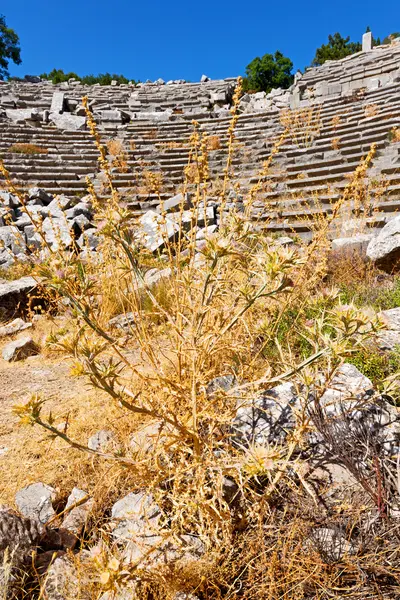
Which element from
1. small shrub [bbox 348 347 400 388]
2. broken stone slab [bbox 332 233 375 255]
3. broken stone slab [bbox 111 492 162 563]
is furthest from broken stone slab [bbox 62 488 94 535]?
broken stone slab [bbox 332 233 375 255]

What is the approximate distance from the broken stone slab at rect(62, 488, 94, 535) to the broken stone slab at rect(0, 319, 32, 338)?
2734 mm

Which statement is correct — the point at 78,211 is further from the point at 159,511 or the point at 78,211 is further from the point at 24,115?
the point at 24,115

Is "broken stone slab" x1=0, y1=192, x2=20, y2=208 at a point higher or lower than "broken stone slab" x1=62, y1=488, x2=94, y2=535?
higher

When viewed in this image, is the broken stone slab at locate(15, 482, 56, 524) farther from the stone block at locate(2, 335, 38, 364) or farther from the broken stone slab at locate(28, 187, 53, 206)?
the broken stone slab at locate(28, 187, 53, 206)

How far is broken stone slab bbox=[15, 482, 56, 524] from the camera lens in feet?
5.02

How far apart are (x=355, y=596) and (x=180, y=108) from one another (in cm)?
1865

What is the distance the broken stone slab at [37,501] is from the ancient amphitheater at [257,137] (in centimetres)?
384

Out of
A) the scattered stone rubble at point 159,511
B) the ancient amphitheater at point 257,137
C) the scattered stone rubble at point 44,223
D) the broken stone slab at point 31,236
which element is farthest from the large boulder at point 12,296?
the scattered stone rubble at point 159,511

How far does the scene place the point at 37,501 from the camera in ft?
5.20

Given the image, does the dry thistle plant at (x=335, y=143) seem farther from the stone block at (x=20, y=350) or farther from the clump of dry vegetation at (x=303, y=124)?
the stone block at (x=20, y=350)

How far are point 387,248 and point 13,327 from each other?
4.32m

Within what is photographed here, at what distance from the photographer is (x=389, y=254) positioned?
4.07 m

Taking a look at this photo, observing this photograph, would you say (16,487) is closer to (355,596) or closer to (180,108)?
(355,596)

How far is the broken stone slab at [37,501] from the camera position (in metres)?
1.53
